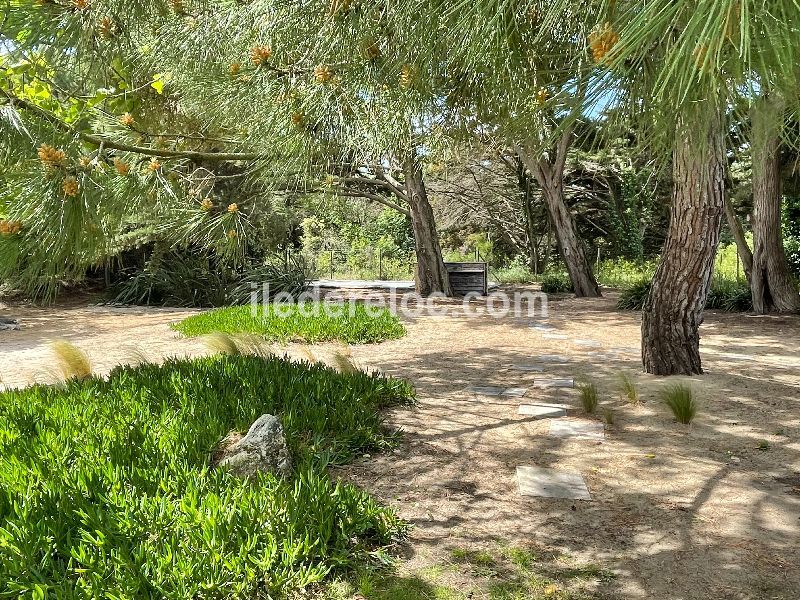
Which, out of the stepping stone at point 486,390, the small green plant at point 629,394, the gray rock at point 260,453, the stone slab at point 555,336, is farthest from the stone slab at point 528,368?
the gray rock at point 260,453

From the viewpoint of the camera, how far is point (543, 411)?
4.23m

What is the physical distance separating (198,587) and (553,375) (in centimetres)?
406

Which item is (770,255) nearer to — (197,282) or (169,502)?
(169,502)

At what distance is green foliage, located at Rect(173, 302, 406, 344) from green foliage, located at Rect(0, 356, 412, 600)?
11.6 feet

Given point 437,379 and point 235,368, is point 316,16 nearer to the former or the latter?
point 235,368

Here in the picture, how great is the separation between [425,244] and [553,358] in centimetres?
669

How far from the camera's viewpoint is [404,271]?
21297mm

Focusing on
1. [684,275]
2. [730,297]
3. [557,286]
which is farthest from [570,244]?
[684,275]

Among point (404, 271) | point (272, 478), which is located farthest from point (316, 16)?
point (404, 271)

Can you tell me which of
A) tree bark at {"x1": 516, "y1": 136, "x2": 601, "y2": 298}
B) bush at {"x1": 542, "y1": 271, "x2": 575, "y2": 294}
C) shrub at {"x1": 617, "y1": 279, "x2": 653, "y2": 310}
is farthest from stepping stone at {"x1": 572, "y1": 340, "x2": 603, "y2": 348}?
bush at {"x1": 542, "y1": 271, "x2": 575, "y2": 294}

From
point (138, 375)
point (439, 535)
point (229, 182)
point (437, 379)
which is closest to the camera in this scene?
point (439, 535)

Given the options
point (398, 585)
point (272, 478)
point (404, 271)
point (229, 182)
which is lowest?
point (398, 585)

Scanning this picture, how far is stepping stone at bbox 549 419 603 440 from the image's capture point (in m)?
3.72

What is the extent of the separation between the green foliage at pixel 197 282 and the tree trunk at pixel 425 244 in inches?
98.1
